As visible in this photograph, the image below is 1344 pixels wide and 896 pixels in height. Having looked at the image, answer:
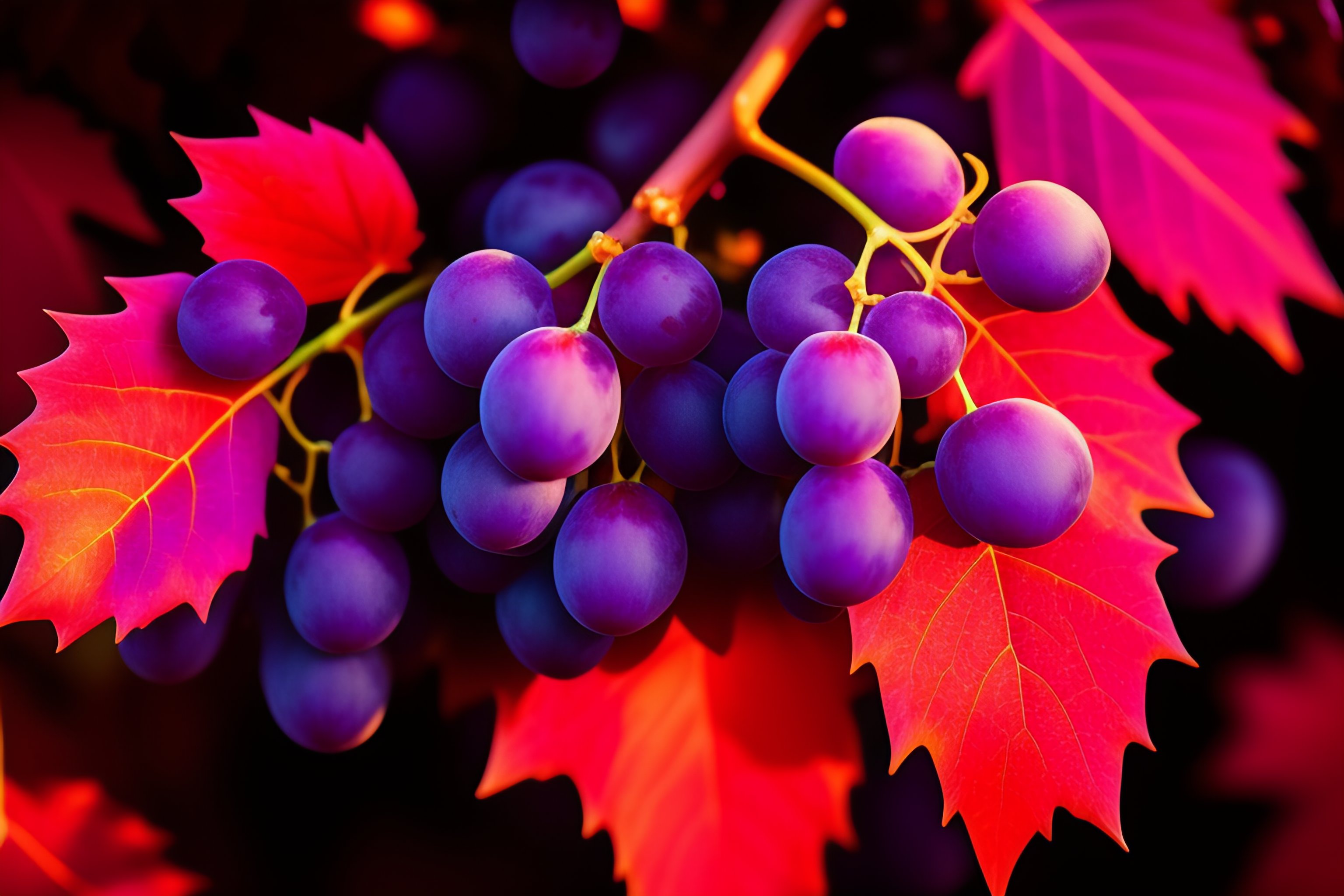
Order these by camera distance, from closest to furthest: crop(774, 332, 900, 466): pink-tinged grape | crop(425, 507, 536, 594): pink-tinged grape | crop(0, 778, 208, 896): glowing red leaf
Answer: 1. crop(774, 332, 900, 466): pink-tinged grape
2. crop(425, 507, 536, 594): pink-tinged grape
3. crop(0, 778, 208, 896): glowing red leaf

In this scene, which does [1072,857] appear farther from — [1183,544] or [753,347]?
[753,347]

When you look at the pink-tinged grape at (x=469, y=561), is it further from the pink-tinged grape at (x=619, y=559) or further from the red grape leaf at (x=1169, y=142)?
the red grape leaf at (x=1169, y=142)

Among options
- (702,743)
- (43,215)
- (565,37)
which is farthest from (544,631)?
(43,215)

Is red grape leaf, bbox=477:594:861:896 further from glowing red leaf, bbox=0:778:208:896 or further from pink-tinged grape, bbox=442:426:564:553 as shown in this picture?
glowing red leaf, bbox=0:778:208:896

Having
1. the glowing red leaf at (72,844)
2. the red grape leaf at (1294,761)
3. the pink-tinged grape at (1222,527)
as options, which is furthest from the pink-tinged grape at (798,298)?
the glowing red leaf at (72,844)

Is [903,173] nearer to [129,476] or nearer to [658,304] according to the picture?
[658,304]

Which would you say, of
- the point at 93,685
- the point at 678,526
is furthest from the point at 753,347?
the point at 93,685

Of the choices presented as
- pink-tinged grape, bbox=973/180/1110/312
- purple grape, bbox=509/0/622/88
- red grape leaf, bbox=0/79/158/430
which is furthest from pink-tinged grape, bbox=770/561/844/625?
red grape leaf, bbox=0/79/158/430
